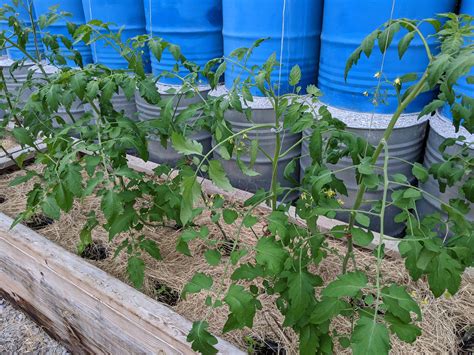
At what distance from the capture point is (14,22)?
3.92 ft

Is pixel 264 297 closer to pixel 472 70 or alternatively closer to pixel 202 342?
pixel 202 342

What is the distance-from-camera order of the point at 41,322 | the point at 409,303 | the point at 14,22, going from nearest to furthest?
the point at 409,303 → the point at 14,22 → the point at 41,322

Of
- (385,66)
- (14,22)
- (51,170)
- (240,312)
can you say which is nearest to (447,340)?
(240,312)

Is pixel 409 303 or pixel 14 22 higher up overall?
pixel 14 22

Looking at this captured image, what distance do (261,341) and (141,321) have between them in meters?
0.31

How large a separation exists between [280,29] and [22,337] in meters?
1.64

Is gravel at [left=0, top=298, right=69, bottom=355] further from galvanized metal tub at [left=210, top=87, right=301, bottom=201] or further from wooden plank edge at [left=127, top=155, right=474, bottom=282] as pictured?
galvanized metal tub at [left=210, top=87, right=301, bottom=201]

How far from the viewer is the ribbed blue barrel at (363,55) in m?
1.43

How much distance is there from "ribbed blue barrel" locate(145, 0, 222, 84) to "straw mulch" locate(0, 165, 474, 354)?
101 centimetres

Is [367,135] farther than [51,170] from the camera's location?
Yes

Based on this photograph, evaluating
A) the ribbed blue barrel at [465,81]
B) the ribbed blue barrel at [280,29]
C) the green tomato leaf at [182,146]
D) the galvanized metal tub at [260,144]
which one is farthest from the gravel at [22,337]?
the ribbed blue barrel at [465,81]

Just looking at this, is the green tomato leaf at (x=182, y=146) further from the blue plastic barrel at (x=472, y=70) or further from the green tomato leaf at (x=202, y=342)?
the blue plastic barrel at (x=472, y=70)

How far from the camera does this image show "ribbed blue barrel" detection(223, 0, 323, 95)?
1704 mm

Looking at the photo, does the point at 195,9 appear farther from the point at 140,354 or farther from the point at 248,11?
the point at 140,354
